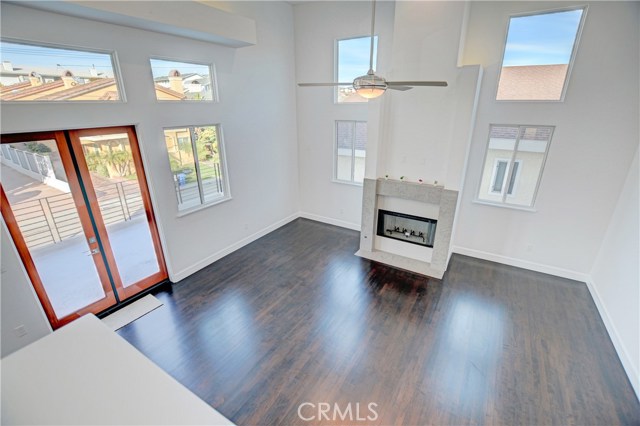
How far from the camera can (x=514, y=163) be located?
16.6ft

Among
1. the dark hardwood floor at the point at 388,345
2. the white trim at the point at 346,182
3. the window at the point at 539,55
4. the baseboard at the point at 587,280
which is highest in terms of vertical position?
the window at the point at 539,55

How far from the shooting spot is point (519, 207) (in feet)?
16.9

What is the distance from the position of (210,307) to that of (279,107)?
4.33 m

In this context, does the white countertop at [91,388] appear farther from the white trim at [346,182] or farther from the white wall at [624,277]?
the white trim at [346,182]

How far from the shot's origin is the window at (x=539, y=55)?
14.0 feet

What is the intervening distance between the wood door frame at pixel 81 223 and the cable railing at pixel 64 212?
6 centimetres

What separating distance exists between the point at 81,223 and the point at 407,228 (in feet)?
17.1

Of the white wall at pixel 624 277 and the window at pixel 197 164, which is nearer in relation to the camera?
the white wall at pixel 624 277

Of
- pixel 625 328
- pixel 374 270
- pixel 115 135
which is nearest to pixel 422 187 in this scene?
pixel 374 270

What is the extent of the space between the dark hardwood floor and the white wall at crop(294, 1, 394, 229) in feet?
7.08

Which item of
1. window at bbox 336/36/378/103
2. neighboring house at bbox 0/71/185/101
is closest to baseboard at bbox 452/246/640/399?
window at bbox 336/36/378/103

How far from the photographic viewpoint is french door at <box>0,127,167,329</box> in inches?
130

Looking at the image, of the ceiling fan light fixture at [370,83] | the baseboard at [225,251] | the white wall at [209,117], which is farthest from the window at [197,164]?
the ceiling fan light fixture at [370,83]

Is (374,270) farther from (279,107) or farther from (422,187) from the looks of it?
(279,107)
